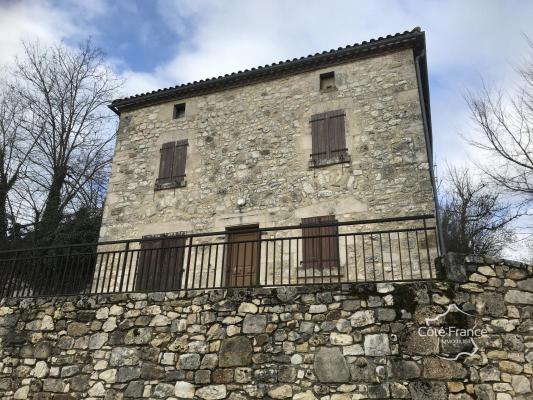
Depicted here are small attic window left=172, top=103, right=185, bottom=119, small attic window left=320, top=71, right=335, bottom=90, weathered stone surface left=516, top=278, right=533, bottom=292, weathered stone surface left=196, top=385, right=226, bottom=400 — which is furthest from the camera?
small attic window left=172, top=103, right=185, bottom=119

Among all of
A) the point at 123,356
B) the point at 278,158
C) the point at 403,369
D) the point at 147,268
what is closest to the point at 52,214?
the point at 147,268

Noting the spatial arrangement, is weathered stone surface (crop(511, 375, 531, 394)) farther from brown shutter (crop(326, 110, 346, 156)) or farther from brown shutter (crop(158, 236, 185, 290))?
brown shutter (crop(326, 110, 346, 156))

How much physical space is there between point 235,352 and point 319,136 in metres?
5.89

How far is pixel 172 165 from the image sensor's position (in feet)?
36.8

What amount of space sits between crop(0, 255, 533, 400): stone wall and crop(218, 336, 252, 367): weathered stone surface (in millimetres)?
14

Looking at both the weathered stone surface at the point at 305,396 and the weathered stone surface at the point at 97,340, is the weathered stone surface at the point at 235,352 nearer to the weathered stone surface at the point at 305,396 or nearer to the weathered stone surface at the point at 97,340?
the weathered stone surface at the point at 305,396

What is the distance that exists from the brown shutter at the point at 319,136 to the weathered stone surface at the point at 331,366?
532cm

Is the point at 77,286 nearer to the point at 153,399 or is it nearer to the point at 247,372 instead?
the point at 153,399

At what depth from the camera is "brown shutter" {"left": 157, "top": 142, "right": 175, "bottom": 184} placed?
1112 cm

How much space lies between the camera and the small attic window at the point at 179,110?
39.5ft

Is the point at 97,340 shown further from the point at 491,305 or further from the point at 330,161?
the point at 330,161

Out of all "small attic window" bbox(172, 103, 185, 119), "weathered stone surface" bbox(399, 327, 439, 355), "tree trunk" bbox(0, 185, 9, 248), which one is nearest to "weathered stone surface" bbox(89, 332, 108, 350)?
"weathered stone surface" bbox(399, 327, 439, 355)

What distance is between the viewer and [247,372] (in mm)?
5641

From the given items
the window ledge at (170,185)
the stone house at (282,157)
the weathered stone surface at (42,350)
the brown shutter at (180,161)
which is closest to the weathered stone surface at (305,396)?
the stone house at (282,157)
